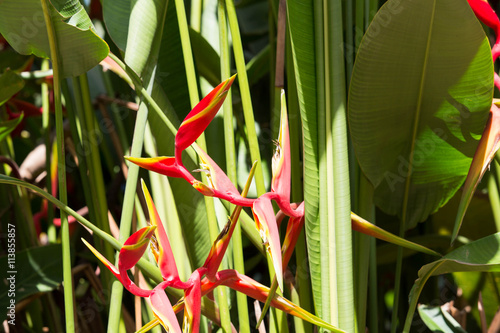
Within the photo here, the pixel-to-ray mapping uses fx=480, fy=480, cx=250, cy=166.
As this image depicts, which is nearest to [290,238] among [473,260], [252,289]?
[252,289]

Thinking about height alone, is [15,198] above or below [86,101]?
below

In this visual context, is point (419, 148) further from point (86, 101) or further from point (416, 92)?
point (86, 101)

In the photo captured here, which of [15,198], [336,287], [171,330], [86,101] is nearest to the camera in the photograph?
[171,330]

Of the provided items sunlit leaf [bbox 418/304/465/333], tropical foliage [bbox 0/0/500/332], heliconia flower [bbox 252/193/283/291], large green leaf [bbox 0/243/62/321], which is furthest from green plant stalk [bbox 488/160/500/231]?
large green leaf [bbox 0/243/62/321]

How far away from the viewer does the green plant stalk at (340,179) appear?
389 mm

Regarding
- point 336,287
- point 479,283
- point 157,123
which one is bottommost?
point 479,283

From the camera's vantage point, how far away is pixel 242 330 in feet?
1.36

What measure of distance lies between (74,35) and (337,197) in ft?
0.84

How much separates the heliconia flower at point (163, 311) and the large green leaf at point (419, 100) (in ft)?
0.77

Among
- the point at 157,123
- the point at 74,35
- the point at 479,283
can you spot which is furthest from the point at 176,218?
the point at 479,283

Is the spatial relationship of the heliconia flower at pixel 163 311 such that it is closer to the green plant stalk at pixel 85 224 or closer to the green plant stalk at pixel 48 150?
the green plant stalk at pixel 85 224

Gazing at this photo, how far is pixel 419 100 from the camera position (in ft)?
Result: 1.43

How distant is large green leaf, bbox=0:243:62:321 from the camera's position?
55 cm

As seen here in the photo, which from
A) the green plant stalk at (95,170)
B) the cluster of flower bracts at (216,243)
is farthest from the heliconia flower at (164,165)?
the green plant stalk at (95,170)
